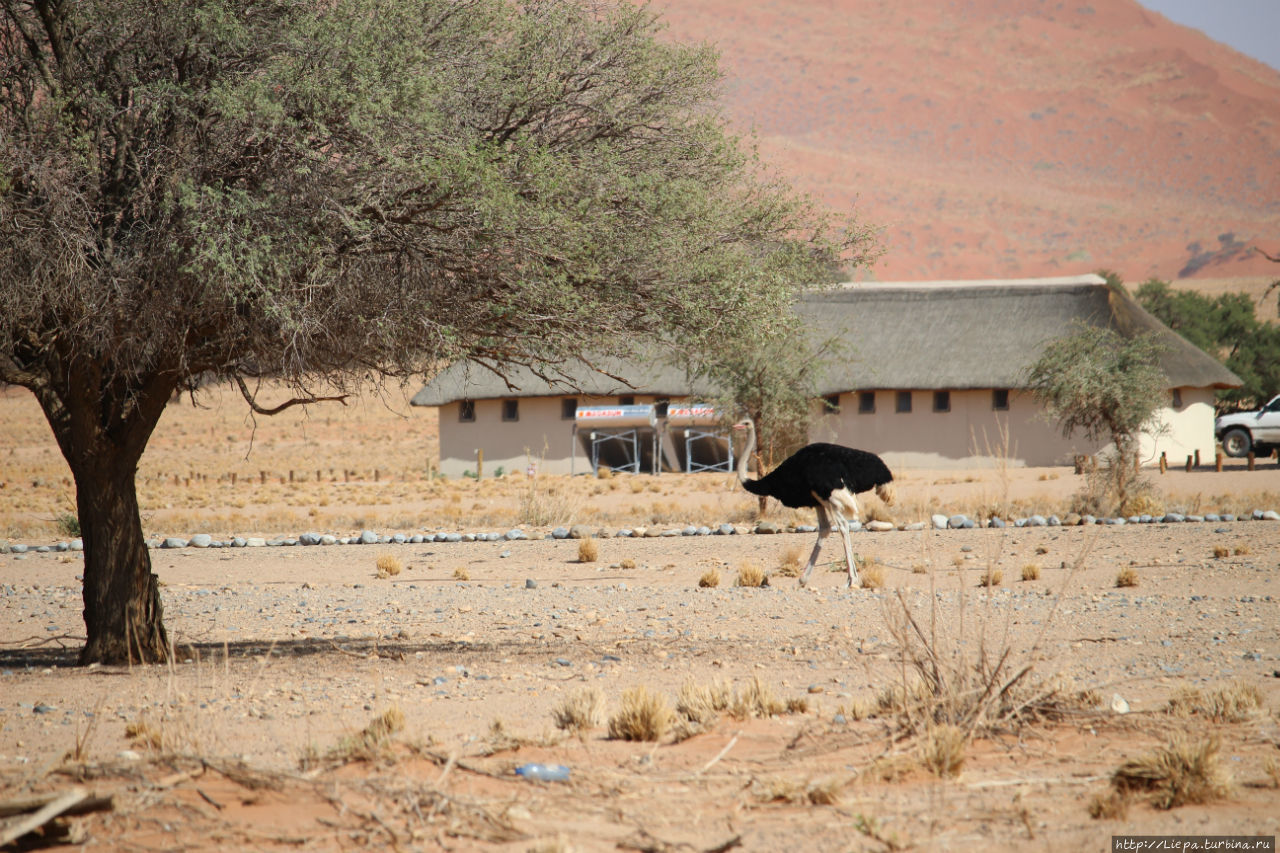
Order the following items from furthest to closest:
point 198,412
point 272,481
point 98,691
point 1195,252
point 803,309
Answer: point 1195,252 < point 198,412 < point 272,481 < point 803,309 < point 98,691

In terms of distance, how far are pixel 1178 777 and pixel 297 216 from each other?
6367mm

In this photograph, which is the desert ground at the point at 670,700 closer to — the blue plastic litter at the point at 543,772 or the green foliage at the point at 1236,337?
the blue plastic litter at the point at 543,772

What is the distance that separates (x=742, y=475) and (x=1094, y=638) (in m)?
5.57

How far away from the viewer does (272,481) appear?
4603cm

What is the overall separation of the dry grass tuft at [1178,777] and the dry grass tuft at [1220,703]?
4.62 feet

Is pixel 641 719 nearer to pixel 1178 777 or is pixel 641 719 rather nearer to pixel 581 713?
pixel 581 713

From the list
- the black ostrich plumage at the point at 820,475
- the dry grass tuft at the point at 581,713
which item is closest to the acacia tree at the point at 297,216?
the dry grass tuft at the point at 581,713

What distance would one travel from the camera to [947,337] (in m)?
42.7

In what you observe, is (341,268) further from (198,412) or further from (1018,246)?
(1018,246)

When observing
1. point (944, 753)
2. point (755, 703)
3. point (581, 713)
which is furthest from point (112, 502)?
point (944, 753)

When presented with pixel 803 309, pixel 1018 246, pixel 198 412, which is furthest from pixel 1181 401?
pixel 1018 246

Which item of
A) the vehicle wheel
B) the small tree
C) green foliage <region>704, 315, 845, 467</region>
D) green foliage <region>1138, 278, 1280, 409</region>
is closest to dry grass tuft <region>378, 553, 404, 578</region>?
green foliage <region>704, 315, 845, 467</region>

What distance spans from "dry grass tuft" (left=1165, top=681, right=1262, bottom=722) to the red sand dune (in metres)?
110

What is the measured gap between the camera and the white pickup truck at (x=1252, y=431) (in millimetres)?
39625
